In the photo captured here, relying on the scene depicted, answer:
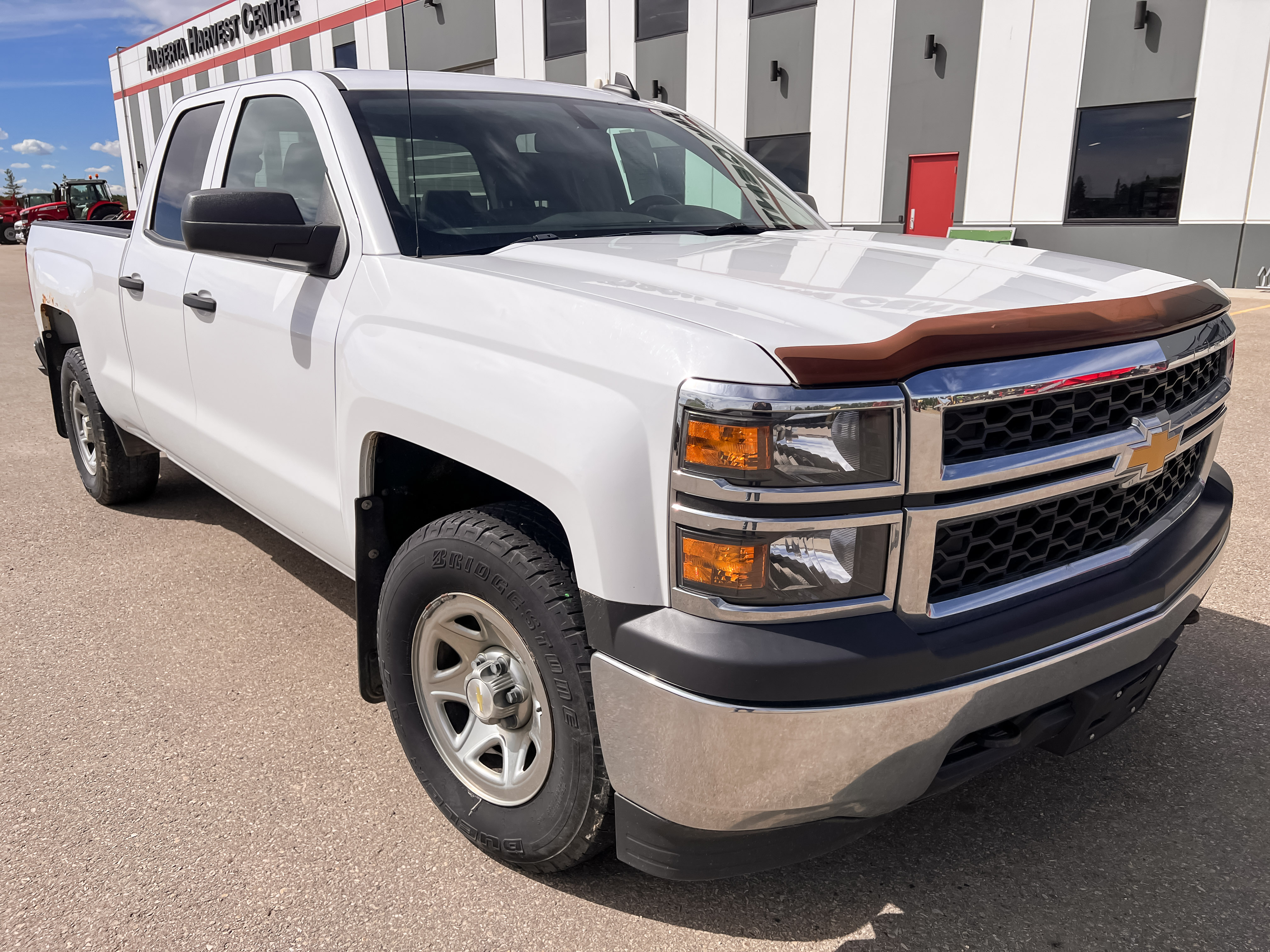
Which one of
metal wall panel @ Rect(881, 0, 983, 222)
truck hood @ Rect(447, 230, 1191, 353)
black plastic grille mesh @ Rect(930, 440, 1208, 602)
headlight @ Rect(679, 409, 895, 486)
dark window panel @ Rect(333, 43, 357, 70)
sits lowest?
black plastic grille mesh @ Rect(930, 440, 1208, 602)

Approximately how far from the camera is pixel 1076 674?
1870 millimetres

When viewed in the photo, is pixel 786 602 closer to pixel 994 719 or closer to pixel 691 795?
pixel 691 795

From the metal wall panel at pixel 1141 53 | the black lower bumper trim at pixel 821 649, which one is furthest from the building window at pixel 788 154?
the black lower bumper trim at pixel 821 649

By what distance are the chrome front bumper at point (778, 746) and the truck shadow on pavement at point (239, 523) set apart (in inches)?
80.6

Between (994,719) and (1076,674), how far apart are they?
0.24 metres

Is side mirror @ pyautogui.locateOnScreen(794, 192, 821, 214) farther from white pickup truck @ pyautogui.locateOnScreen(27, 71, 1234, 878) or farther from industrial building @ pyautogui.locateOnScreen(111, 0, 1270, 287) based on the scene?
industrial building @ pyautogui.locateOnScreen(111, 0, 1270, 287)

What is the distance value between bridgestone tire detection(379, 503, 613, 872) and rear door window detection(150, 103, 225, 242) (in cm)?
206

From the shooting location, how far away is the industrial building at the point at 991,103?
1363 centimetres

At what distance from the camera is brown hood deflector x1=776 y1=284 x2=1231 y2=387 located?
60.6 inches

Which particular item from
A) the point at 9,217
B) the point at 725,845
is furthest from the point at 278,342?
the point at 9,217

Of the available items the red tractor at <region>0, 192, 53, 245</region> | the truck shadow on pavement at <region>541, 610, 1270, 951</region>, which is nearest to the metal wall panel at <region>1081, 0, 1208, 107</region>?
the truck shadow on pavement at <region>541, 610, 1270, 951</region>

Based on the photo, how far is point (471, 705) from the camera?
7.16ft

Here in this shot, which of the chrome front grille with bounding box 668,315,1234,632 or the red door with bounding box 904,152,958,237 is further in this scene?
the red door with bounding box 904,152,958,237

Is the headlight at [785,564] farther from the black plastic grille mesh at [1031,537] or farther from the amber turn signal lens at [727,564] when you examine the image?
the black plastic grille mesh at [1031,537]
